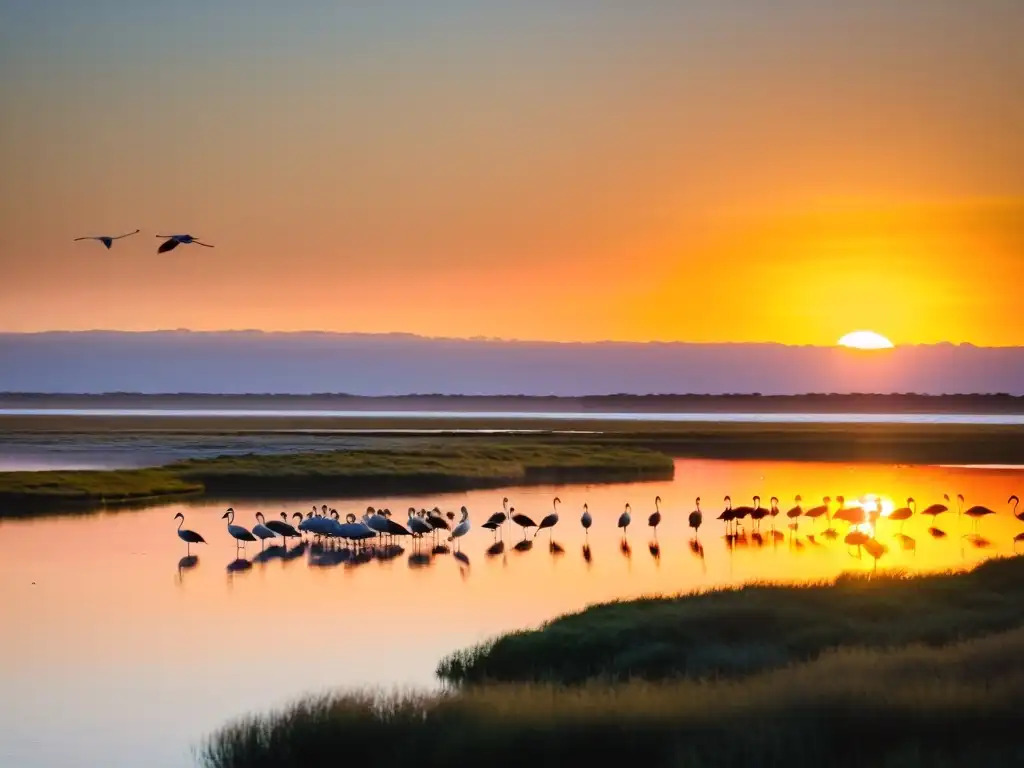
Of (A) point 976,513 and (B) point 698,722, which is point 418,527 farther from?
(B) point 698,722

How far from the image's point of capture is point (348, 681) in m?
20.8

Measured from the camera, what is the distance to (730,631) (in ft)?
75.0

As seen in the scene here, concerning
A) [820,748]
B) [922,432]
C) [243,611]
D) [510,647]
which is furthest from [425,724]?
[922,432]

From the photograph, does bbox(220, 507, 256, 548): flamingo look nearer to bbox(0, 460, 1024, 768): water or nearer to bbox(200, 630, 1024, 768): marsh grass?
bbox(0, 460, 1024, 768): water

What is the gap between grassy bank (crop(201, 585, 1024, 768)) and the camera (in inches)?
578

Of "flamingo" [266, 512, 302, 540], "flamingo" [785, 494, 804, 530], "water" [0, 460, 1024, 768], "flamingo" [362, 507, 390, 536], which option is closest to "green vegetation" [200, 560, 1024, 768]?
"water" [0, 460, 1024, 768]

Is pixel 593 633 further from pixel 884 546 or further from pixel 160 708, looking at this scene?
pixel 884 546

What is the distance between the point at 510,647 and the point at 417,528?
16.5 meters

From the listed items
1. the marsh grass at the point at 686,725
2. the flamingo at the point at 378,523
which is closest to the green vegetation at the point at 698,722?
the marsh grass at the point at 686,725

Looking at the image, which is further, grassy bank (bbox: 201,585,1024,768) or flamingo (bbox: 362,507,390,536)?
flamingo (bbox: 362,507,390,536)

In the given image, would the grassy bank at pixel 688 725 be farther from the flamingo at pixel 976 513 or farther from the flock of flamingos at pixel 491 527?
the flamingo at pixel 976 513

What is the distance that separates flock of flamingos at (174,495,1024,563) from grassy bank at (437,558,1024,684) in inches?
409

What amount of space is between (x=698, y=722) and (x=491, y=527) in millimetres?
25503

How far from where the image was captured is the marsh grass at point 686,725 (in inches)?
579
